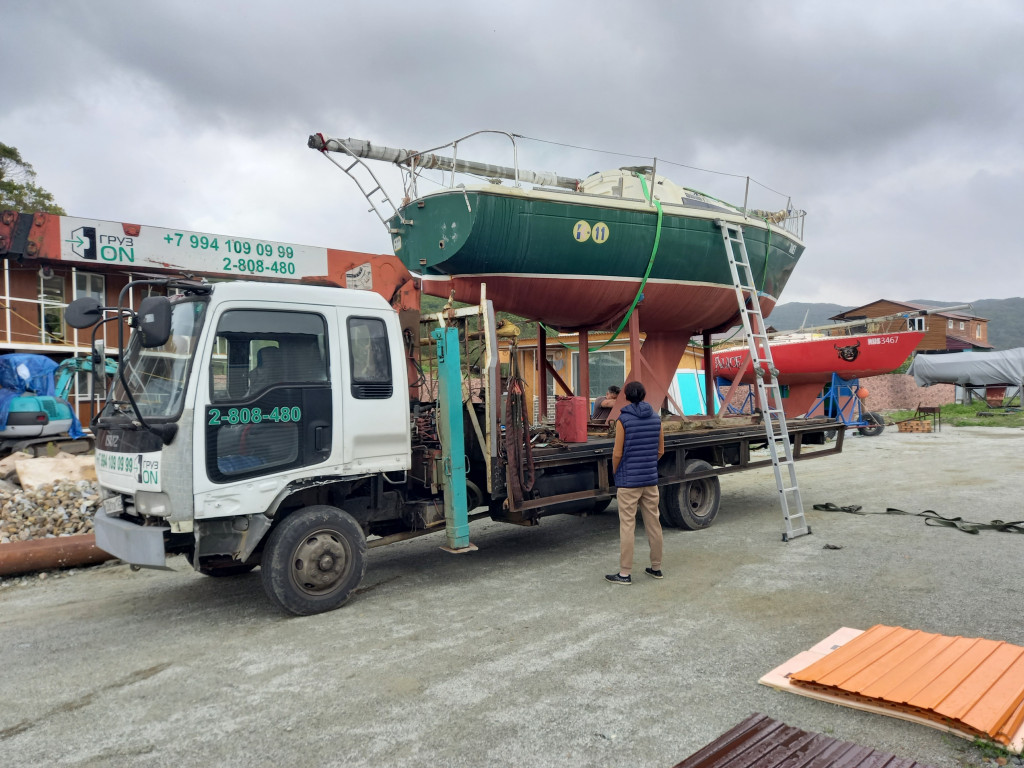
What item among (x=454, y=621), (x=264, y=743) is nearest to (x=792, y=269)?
(x=454, y=621)

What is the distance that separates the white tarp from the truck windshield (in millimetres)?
31402

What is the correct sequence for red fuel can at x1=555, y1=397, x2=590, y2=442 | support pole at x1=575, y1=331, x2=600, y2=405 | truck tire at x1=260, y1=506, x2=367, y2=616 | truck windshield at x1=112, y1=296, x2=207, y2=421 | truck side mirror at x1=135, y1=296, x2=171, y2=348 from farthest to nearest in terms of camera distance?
support pole at x1=575, y1=331, x2=600, y2=405
red fuel can at x1=555, y1=397, x2=590, y2=442
truck tire at x1=260, y1=506, x2=367, y2=616
truck windshield at x1=112, y1=296, x2=207, y2=421
truck side mirror at x1=135, y1=296, x2=171, y2=348

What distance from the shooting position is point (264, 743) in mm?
3287

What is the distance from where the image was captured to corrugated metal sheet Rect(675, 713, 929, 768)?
2.88m

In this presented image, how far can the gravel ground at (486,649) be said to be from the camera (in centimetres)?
326

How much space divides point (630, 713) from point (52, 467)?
865 cm

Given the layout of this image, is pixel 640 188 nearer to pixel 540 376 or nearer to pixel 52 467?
pixel 540 376

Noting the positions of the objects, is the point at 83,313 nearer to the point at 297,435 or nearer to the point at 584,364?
the point at 297,435

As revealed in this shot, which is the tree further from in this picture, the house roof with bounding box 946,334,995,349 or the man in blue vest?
the house roof with bounding box 946,334,995,349

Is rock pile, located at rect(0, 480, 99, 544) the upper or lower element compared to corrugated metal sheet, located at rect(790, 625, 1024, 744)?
upper

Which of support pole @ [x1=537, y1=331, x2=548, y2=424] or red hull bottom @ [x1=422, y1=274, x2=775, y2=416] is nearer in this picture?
red hull bottom @ [x1=422, y1=274, x2=775, y2=416]

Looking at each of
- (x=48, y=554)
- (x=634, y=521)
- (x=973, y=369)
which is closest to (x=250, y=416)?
(x=634, y=521)

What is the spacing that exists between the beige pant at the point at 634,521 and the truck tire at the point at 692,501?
1969mm

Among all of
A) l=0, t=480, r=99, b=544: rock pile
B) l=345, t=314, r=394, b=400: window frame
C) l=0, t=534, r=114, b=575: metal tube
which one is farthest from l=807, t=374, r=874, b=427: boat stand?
l=0, t=534, r=114, b=575: metal tube
